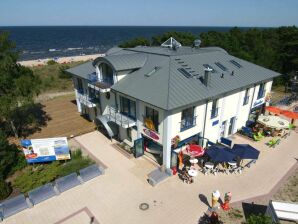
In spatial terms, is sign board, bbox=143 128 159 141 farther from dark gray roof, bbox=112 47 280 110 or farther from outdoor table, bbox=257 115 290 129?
outdoor table, bbox=257 115 290 129

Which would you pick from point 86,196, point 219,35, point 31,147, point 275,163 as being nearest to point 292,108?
point 275,163

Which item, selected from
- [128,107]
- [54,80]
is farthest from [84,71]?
[54,80]

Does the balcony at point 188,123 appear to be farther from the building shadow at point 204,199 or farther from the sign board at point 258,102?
the sign board at point 258,102

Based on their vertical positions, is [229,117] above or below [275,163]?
above

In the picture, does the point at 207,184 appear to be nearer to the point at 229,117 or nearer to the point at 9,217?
the point at 229,117

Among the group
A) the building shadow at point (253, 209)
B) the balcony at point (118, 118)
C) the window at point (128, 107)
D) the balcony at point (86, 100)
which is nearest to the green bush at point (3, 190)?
the balcony at point (118, 118)

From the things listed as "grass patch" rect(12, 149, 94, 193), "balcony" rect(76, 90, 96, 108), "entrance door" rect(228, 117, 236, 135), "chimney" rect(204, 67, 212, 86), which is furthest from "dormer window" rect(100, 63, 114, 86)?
"entrance door" rect(228, 117, 236, 135)

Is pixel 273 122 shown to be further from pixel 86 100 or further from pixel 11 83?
pixel 11 83
